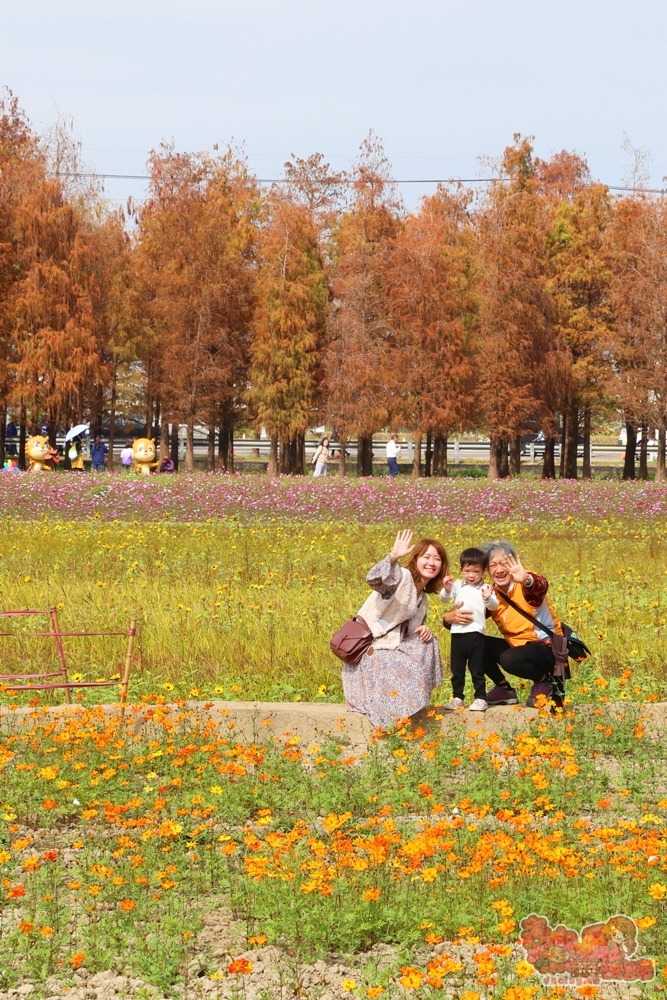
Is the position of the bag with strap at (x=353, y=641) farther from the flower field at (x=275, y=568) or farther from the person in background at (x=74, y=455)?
the person in background at (x=74, y=455)

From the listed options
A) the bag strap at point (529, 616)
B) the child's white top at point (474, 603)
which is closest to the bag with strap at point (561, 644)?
the bag strap at point (529, 616)

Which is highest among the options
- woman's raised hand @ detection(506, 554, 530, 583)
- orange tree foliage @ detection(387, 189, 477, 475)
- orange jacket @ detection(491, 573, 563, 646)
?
orange tree foliage @ detection(387, 189, 477, 475)

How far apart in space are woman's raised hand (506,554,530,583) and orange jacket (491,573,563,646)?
0.51 feet

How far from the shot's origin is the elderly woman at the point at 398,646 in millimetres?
7375

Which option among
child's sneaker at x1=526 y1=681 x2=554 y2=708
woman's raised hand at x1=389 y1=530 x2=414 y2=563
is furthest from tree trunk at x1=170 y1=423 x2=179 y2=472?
woman's raised hand at x1=389 y1=530 x2=414 y2=563

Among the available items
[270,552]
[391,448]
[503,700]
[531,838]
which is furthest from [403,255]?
[531,838]

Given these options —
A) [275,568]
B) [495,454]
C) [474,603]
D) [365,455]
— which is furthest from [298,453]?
[474,603]

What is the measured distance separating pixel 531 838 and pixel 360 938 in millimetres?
678

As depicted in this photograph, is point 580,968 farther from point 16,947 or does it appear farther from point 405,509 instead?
point 405,509

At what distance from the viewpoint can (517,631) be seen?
778 cm

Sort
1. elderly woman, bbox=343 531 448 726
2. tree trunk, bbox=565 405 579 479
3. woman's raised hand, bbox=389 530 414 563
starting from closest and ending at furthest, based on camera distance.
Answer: woman's raised hand, bbox=389 530 414 563 < elderly woman, bbox=343 531 448 726 < tree trunk, bbox=565 405 579 479

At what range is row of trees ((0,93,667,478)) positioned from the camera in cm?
3491

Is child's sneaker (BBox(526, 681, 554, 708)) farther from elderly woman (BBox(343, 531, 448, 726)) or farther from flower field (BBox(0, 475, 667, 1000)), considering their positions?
elderly woman (BBox(343, 531, 448, 726))

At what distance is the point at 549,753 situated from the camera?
623 centimetres
